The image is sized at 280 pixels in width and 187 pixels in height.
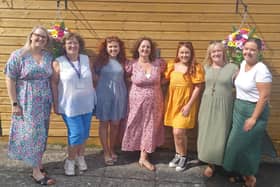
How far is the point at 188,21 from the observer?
4.71 meters

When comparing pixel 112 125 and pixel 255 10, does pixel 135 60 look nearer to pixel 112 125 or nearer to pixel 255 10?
pixel 112 125

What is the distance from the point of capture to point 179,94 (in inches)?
173

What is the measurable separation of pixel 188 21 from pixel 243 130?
1.67m

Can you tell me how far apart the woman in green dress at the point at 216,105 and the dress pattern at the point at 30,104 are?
188 cm

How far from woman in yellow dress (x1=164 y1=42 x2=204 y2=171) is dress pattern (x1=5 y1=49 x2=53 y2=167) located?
4.97 feet

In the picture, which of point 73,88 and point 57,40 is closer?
point 73,88

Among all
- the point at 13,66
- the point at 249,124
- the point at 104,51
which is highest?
the point at 104,51

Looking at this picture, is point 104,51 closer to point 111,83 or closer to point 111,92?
point 111,83

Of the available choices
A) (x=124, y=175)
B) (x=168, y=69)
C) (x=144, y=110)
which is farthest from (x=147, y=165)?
(x=168, y=69)

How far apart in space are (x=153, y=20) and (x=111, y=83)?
1062 mm

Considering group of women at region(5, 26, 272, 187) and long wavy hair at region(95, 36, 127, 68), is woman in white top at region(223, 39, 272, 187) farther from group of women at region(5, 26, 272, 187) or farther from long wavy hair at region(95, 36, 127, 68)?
long wavy hair at region(95, 36, 127, 68)

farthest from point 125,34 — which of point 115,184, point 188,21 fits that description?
point 115,184

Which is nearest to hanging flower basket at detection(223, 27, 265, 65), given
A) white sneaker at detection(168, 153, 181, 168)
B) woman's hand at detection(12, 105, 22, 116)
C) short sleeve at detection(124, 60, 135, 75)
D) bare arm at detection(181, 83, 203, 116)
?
bare arm at detection(181, 83, 203, 116)

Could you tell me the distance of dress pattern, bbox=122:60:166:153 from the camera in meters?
4.42
